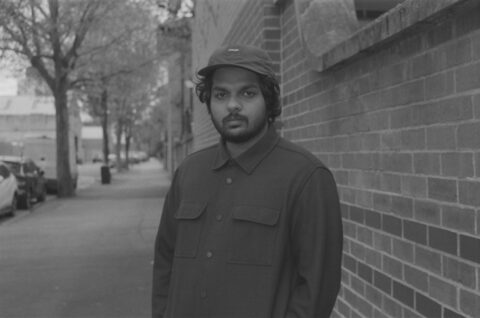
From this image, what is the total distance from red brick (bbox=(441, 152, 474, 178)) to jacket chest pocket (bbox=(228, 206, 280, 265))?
83cm

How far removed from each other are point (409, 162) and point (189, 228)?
4.11 feet

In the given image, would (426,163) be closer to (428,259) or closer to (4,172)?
(428,259)

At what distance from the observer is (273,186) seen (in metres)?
2.06

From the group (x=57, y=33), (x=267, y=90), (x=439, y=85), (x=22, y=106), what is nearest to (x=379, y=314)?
(x=439, y=85)

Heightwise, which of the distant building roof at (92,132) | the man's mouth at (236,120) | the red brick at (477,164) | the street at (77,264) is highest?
the distant building roof at (92,132)

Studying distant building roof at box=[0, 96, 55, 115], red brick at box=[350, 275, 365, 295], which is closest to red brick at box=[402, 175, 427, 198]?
red brick at box=[350, 275, 365, 295]

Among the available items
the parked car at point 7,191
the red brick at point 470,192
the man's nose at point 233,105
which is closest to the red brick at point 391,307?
the red brick at point 470,192

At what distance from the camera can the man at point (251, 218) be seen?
6.58 ft

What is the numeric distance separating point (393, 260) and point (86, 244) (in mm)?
8146

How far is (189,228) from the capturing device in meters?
2.19

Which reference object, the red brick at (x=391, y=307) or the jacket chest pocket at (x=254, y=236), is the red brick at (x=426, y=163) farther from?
the jacket chest pocket at (x=254, y=236)

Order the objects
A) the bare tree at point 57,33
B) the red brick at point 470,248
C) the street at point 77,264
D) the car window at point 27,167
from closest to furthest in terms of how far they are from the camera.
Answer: the red brick at point 470,248 → the street at point 77,264 → the car window at point 27,167 → the bare tree at point 57,33

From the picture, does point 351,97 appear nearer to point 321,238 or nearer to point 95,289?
point 321,238

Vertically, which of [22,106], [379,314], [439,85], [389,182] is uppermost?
[22,106]
